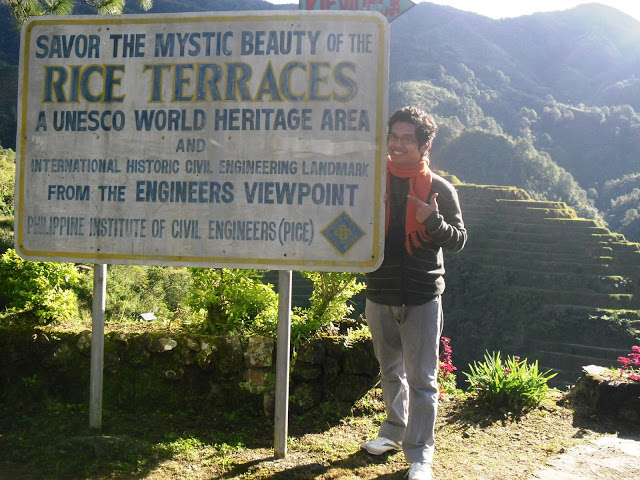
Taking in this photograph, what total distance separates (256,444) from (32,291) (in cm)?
182

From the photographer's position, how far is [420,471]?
2396 mm

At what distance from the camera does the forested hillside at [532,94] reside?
73812mm

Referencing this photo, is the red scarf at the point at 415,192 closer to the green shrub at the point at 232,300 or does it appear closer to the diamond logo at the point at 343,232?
the diamond logo at the point at 343,232

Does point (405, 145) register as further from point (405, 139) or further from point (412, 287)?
point (412, 287)

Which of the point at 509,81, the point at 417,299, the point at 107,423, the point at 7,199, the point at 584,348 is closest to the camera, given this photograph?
the point at 417,299

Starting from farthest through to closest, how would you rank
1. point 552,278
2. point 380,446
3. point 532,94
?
point 532,94, point 552,278, point 380,446

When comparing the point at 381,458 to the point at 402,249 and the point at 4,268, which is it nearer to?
the point at 402,249

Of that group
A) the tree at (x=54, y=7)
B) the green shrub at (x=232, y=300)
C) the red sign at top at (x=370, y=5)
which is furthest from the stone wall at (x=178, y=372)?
the tree at (x=54, y=7)

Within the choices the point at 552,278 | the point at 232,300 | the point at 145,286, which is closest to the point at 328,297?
the point at 232,300

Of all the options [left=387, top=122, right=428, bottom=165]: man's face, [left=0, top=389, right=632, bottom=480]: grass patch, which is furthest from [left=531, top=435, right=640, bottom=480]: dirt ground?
[left=387, top=122, right=428, bottom=165]: man's face

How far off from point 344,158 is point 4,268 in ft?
8.11

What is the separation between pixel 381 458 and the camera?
2660 mm

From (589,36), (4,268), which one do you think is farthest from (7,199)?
(589,36)

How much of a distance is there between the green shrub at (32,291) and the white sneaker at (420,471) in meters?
2.47
